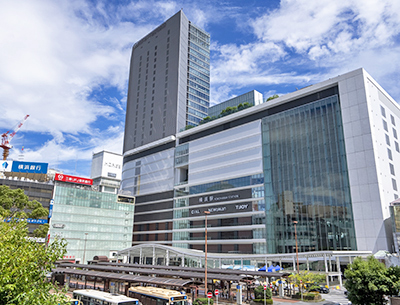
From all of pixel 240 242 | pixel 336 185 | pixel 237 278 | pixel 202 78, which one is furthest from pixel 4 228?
pixel 202 78

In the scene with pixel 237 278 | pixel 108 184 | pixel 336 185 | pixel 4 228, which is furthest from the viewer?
pixel 108 184

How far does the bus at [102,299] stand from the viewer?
93.0 feet

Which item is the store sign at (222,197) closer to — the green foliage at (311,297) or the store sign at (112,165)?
the green foliage at (311,297)

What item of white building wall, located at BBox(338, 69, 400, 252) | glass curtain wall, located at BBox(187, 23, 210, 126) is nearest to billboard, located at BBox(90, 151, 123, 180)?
glass curtain wall, located at BBox(187, 23, 210, 126)

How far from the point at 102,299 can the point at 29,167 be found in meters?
102

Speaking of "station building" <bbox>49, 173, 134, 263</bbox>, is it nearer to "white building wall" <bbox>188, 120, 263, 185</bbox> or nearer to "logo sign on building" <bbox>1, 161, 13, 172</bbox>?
"logo sign on building" <bbox>1, 161, 13, 172</bbox>

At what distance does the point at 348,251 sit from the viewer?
194 feet

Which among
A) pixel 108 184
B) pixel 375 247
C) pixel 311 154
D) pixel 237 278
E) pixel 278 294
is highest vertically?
pixel 108 184

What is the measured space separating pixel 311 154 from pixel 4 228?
2579 inches

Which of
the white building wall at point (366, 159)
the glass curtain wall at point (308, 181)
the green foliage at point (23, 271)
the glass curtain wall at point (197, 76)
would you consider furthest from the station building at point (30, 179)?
the green foliage at point (23, 271)

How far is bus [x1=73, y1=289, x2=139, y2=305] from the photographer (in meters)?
28.3

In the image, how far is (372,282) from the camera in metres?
29.5

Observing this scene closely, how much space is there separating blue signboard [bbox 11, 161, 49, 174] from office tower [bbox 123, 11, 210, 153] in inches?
1244

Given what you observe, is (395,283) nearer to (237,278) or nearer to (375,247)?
(237,278)
